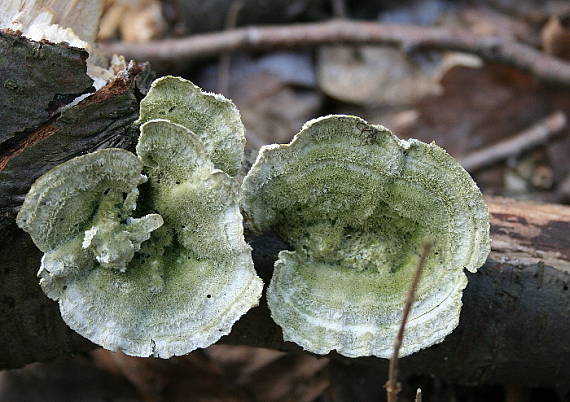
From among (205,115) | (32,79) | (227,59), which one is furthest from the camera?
(227,59)

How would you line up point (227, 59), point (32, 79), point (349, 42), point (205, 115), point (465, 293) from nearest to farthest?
point (205, 115) < point (32, 79) < point (465, 293) < point (349, 42) < point (227, 59)

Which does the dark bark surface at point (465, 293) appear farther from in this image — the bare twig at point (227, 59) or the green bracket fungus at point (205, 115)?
the bare twig at point (227, 59)

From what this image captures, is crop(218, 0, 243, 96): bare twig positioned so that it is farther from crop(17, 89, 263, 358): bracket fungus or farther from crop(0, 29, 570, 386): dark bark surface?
crop(17, 89, 263, 358): bracket fungus

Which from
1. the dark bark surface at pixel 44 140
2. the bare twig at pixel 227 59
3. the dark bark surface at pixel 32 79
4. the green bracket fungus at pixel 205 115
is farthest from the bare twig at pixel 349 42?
the green bracket fungus at pixel 205 115

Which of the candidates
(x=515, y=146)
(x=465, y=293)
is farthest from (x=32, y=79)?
(x=515, y=146)

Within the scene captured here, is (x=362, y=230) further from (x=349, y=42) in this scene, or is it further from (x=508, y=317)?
(x=349, y=42)

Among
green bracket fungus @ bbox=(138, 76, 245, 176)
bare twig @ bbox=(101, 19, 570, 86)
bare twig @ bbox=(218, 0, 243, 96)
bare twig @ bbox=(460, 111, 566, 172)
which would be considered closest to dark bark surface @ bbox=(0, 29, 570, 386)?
green bracket fungus @ bbox=(138, 76, 245, 176)
